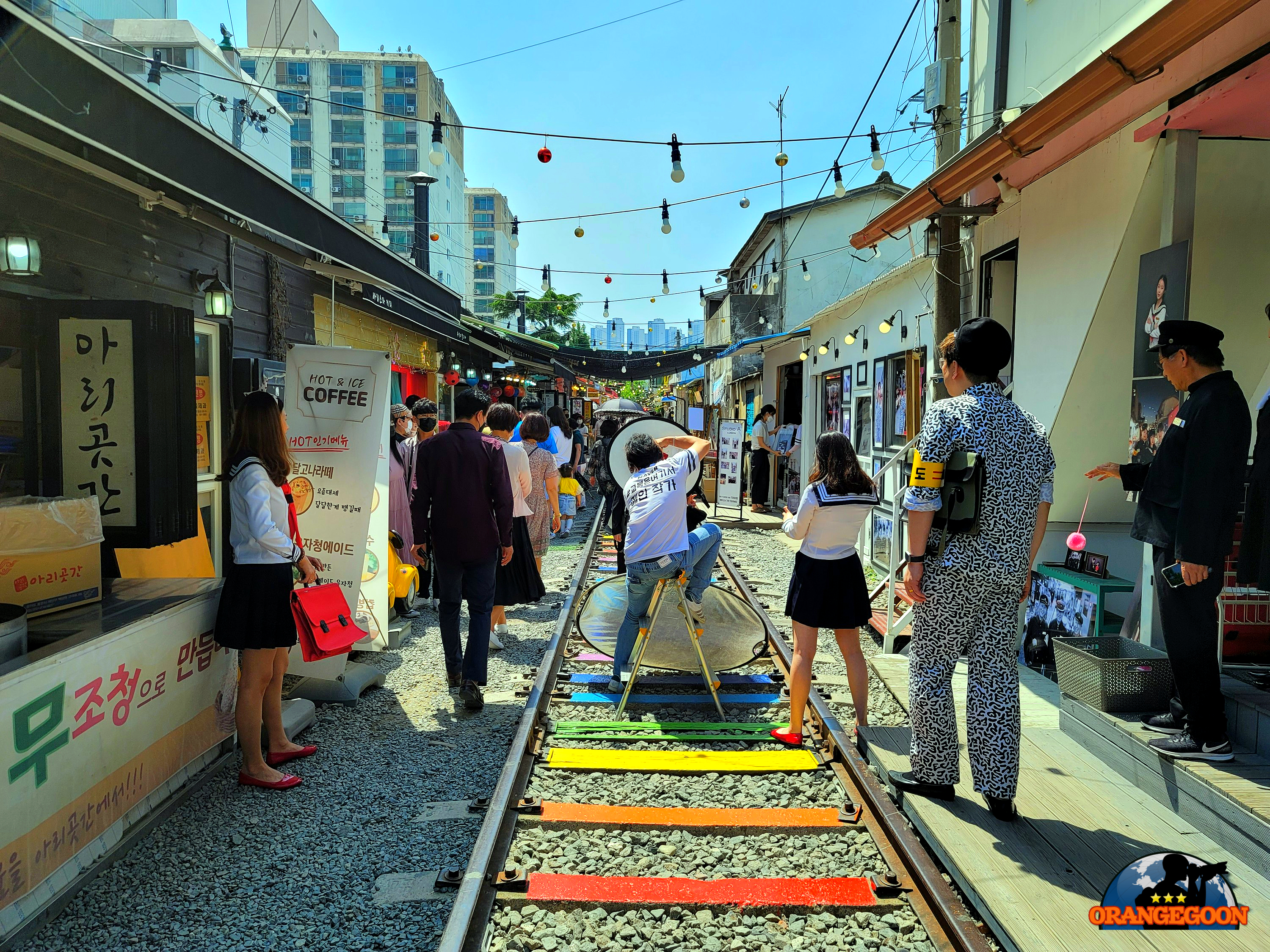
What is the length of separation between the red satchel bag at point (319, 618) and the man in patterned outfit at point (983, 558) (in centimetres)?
301

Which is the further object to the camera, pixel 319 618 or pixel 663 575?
pixel 663 575

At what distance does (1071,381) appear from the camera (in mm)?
6113

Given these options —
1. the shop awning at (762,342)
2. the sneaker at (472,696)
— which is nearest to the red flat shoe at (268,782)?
the sneaker at (472,696)

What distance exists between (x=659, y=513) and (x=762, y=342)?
1340cm

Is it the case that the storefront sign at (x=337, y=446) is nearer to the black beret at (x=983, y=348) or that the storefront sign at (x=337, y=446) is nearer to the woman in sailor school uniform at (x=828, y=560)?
the woman in sailor school uniform at (x=828, y=560)

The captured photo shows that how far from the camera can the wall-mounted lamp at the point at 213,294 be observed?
24.3 feet

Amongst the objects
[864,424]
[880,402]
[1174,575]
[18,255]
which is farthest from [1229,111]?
[864,424]

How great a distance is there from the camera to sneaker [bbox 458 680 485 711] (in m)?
5.57

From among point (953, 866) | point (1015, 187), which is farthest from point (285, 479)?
Answer: point (1015, 187)

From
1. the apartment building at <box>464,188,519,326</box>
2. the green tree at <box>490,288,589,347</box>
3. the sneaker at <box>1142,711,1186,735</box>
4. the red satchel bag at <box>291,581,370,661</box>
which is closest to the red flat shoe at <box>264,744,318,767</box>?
the red satchel bag at <box>291,581,370,661</box>

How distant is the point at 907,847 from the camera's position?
11.2 ft

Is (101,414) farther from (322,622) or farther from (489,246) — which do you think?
(489,246)

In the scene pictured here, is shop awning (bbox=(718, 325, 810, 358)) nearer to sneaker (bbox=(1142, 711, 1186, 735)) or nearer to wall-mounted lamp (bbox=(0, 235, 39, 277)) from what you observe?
sneaker (bbox=(1142, 711, 1186, 735))

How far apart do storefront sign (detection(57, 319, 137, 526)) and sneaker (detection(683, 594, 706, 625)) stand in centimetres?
329
